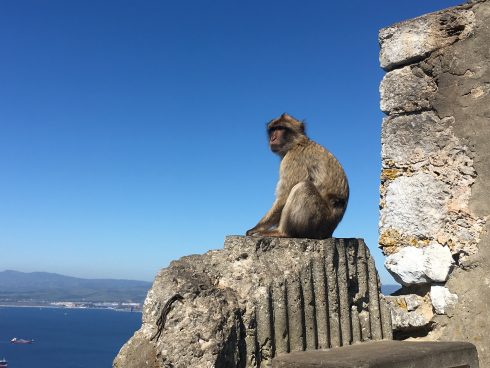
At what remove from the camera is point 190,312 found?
2059 millimetres

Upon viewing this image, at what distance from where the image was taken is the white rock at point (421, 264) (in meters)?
2.83

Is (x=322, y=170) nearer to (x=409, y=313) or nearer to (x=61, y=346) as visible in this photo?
(x=409, y=313)

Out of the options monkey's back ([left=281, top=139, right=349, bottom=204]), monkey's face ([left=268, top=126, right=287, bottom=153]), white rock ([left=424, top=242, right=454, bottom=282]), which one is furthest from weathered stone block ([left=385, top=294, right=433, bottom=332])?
monkey's face ([left=268, top=126, right=287, bottom=153])

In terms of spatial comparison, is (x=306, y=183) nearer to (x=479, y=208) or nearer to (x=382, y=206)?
(x=382, y=206)

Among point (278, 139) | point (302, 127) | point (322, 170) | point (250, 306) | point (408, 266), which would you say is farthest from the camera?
point (302, 127)

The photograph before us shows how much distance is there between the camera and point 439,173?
292 cm

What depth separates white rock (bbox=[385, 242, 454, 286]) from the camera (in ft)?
9.29

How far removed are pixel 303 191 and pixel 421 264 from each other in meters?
0.99

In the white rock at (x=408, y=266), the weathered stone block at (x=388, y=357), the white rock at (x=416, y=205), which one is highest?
the white rock at (x=416, y=205)

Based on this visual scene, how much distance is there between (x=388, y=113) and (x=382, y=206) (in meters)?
0.58

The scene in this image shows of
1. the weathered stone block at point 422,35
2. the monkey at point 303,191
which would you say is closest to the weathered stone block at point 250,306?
the monkey at point 303,191

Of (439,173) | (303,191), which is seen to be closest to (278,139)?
(303,191)

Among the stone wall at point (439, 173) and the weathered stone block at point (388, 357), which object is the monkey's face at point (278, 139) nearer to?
the stone wall at point (439, 173)

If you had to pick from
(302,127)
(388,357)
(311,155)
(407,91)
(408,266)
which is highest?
(302,127)
